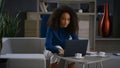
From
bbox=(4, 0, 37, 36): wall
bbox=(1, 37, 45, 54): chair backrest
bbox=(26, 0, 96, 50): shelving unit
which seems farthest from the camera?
bbox=(4, 0, 37, 36): wall

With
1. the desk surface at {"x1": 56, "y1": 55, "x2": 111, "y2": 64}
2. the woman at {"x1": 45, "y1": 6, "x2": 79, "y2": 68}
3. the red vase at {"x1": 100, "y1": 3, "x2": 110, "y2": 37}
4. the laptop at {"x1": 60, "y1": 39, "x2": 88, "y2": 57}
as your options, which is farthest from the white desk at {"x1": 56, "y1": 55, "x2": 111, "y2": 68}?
the red vase at {"x1": 100, "y1": 3, "x2": 110, "y2": 37}

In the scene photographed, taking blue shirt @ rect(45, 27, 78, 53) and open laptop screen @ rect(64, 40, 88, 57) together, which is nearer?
open laptop screen @ rect(64, 40, 88, 57)

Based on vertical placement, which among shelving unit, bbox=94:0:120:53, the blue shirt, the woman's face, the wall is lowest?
shelving unit, bbox=94:0:120:53

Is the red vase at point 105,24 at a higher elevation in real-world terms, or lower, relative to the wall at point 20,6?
lower

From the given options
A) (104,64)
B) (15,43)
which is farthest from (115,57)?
(15,43)

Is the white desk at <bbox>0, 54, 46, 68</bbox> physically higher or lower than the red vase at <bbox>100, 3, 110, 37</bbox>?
lower

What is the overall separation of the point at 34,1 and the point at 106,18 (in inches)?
70.4

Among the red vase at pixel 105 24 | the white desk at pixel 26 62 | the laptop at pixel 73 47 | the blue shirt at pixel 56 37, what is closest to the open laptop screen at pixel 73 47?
the laptop at pixel 73 47

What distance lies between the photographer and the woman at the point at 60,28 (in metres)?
3.74

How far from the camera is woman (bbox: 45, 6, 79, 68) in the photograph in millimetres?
3742

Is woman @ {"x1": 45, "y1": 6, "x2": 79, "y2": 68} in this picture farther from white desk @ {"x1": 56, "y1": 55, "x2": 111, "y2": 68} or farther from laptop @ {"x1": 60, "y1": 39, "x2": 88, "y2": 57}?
white desk @ {"x1": 56, "y1": 55, "x2": 111, "y2": 68}

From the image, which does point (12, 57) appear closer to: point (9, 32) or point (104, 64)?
point (104, 64)

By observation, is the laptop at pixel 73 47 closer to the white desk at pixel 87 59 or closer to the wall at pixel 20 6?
the white desk at pixel 87 59

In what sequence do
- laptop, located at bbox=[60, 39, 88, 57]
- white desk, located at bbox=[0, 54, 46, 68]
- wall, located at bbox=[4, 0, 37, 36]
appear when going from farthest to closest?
1. wall, located at bbox=[4, 0, 37, 36]
2. laptop, located at bbox=[60, 39, 88, 57]
3. white desk, located at bbox=[0, 54, 46, 68]
